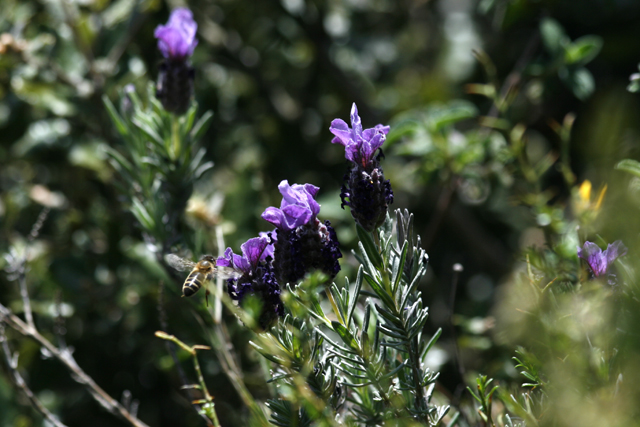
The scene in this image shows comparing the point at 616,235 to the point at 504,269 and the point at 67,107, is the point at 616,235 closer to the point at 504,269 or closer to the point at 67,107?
the point at 504,269

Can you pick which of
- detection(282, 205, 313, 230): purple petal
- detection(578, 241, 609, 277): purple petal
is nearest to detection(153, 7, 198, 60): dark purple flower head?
detection(282, 205, 313, 230): purple petal

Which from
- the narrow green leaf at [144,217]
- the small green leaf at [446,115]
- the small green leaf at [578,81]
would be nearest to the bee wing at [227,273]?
the narrow green leaf at [144,217]

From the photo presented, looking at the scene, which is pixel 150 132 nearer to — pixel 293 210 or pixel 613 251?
pixel 293 210

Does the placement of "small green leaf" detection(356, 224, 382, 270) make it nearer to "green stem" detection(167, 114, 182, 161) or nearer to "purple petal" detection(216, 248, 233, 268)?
"purple petal" detection(216, 248, 233, 268)

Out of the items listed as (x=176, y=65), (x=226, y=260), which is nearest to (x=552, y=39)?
(x=176, y=65)

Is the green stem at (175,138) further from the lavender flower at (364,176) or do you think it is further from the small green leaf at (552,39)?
the small green leaf at (552,39)
